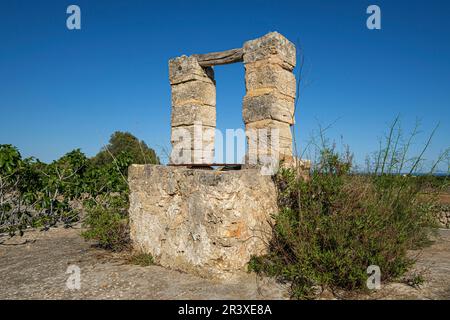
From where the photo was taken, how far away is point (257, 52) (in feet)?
15.5

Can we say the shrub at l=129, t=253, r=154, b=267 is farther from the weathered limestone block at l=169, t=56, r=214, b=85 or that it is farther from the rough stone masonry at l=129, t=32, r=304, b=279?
the weathered limestone block at l=169, t=56, r=214, b=85

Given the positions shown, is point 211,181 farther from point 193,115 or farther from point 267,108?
point 193,115

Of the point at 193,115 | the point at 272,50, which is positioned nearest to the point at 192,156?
the point at 193,115

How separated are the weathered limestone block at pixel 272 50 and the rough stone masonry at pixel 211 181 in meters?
0.01

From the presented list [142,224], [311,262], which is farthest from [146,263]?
[311,262]

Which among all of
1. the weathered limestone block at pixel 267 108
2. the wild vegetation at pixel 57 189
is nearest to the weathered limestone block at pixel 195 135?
the wild vegetation at pixel 57 189

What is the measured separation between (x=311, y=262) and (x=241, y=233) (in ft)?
2.79

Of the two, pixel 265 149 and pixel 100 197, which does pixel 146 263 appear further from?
pixel 100 197

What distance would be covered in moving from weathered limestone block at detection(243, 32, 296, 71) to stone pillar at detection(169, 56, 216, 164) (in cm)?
102

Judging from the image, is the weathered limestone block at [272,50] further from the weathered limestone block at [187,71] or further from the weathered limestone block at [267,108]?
the weathered limestone block at [187,71]

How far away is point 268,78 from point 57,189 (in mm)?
5548

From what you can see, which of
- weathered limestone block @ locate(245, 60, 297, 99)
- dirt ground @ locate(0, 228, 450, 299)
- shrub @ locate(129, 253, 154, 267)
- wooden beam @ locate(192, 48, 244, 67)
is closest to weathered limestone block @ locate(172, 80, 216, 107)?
wooden beam @ locate(192, 48, 244, 67)
